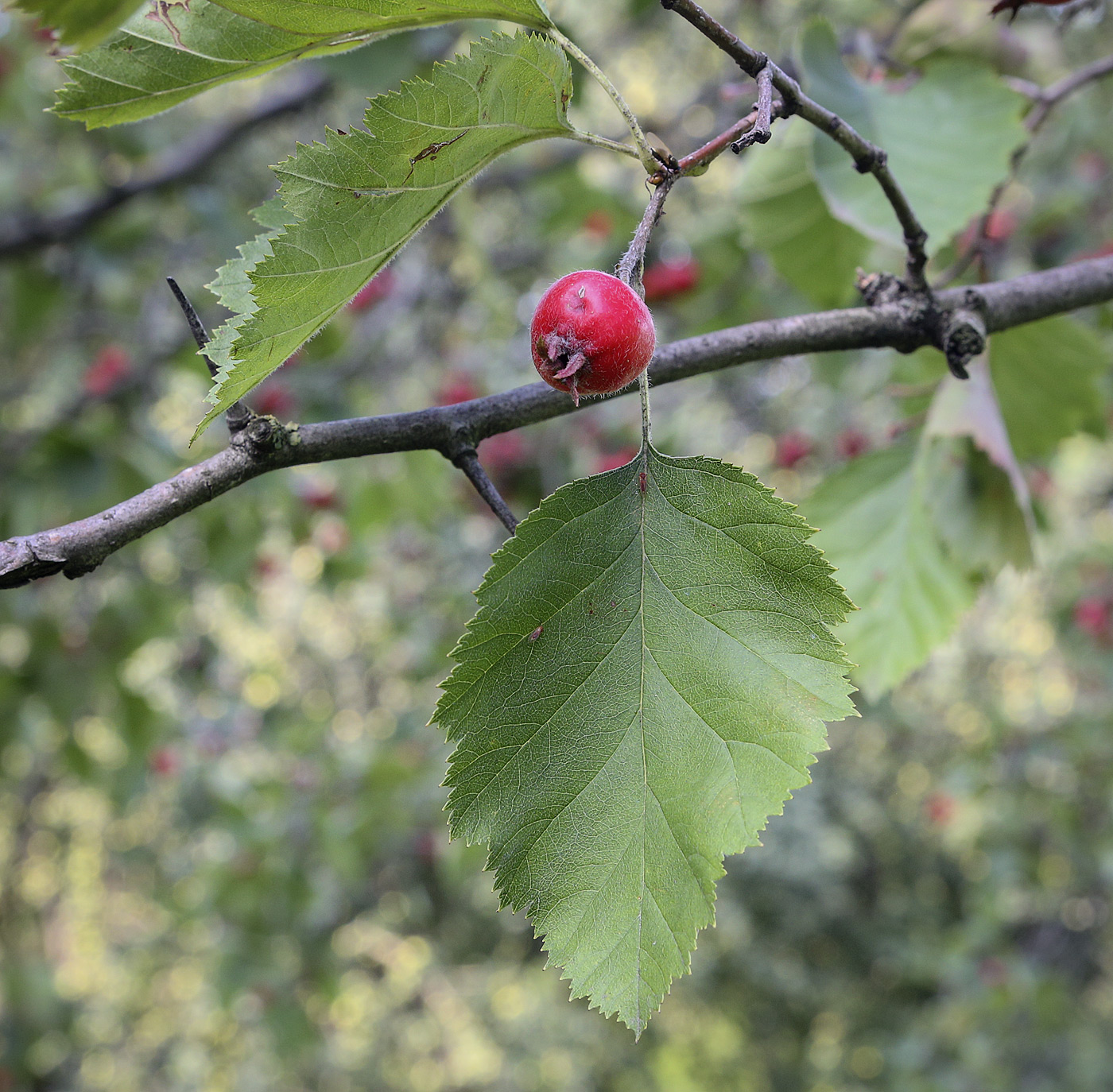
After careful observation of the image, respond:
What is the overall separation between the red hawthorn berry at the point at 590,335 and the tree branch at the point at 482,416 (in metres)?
0.13

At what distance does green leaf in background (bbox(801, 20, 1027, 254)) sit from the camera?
92 centimetres

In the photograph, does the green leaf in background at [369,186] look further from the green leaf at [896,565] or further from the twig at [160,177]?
the twig at [160,177]

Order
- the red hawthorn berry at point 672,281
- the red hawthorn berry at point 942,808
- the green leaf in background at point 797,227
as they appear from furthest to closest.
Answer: the red hawthorn berry at point 942,808 < the red hawthorn berry at point 672,281 < the green leaf in background at point 797,227

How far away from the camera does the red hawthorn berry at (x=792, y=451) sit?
2.81 m

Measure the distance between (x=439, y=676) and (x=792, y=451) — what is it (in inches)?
57.6

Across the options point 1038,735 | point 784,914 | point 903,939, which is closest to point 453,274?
point 1038,735

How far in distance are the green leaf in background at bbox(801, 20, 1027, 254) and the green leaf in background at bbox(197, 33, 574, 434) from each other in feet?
1.61

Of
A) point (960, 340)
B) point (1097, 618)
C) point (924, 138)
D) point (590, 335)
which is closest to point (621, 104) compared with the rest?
point (590, 335)

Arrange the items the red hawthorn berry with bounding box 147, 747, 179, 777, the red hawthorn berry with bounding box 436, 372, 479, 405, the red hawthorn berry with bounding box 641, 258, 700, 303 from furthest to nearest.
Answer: the red hawthorn berry with bounding box 147, 747, 179, 777, the red hawthorn berry with bounding box 436, 372, 479, 405, the red hawthorn berry with bounding box 641, 258, 700, 303

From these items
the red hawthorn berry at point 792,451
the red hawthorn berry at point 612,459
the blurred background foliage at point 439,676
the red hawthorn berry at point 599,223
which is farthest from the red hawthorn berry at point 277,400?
the red hawthorn berry at point 792,451

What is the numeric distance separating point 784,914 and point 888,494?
655cm

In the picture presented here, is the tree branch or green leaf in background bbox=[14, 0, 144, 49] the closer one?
green leaf in background bbox=[14, 0, 144, 49]

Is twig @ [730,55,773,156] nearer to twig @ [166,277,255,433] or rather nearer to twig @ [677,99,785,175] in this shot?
twig @ [677,99,785,175]

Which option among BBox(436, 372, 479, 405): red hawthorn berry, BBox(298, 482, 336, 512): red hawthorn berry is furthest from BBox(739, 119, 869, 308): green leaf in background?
BBox(298, 482, 336, 512): red hawthorn berry
